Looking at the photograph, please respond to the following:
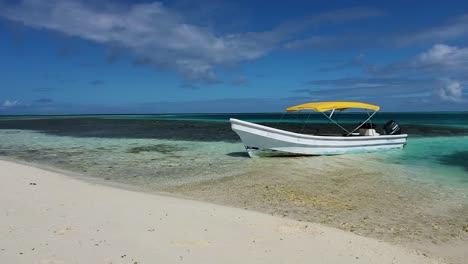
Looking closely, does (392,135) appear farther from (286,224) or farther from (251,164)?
(286,224)

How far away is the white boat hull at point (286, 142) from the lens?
17.4m

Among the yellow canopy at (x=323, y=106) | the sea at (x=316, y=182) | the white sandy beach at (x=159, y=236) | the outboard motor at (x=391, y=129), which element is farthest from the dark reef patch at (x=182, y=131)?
the white sandy beach at (x=159, y=236)

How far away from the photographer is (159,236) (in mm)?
5672

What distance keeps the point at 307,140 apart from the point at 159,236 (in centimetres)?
1339

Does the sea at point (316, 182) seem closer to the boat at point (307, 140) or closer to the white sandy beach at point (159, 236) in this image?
the boat at point (307, 140)

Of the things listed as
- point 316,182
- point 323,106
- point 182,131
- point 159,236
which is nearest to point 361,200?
point 316,182

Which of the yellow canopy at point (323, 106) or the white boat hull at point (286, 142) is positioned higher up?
the yellow canopy at point (323, 106)

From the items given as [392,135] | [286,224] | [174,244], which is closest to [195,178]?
[286,224]

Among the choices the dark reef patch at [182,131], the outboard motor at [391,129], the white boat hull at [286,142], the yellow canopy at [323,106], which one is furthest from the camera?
the dark reef patch at [182,131]

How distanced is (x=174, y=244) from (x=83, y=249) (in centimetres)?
121

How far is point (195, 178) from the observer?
1257cm

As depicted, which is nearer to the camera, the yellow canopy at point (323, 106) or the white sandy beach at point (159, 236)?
the white sandy beach at point (159, 236)

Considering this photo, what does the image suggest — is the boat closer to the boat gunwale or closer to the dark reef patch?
the boat gunwale

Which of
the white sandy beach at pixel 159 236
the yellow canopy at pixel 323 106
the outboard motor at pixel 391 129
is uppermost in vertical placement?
the yellow canopy at pixel 323 106
